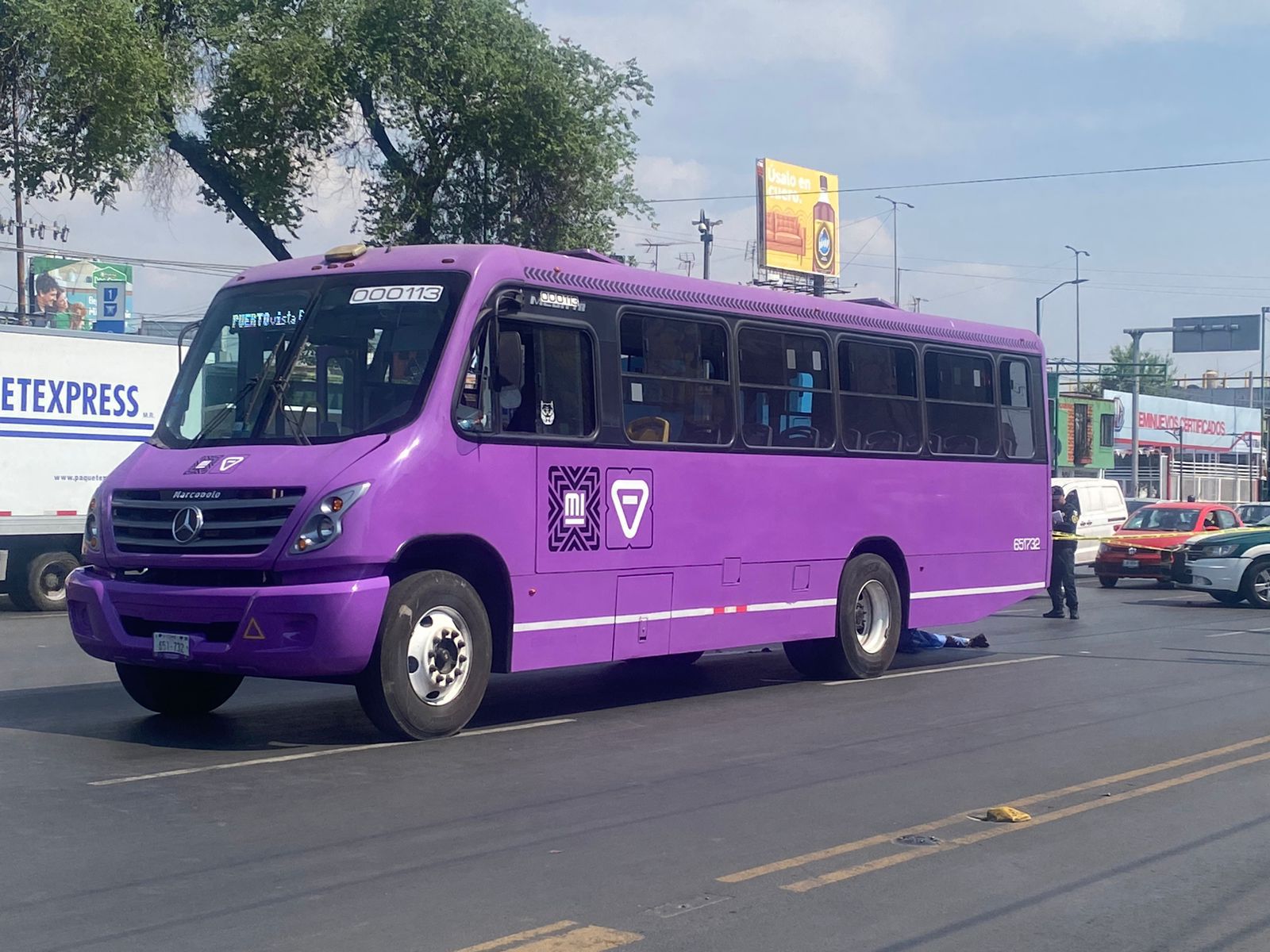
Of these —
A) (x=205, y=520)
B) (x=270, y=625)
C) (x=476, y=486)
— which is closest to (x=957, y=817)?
(x=476, y=486)

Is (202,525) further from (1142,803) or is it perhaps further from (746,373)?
(1142,803)

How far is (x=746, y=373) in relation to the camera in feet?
39.7

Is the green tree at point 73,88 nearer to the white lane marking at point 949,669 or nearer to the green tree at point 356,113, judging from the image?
the green tree at point 356,113

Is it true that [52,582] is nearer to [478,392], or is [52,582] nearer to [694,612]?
[694,612]

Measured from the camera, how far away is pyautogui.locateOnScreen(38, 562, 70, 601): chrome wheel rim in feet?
67.0

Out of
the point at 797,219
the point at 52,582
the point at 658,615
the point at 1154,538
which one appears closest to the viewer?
the point at 658,615

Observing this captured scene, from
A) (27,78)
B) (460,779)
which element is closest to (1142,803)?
(460,779)

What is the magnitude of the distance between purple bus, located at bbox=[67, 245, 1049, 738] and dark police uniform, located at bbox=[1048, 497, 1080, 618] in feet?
25.9

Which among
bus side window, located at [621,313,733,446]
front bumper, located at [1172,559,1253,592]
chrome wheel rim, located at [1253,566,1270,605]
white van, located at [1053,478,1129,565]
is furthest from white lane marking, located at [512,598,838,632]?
white van, located at [1053,478,1129,565]

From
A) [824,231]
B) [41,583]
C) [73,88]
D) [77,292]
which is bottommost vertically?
[41,583]

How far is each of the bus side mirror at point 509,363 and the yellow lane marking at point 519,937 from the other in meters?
4.77

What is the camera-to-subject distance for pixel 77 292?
6869cm

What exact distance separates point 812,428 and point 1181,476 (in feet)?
206

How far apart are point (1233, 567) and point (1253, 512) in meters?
11.3
